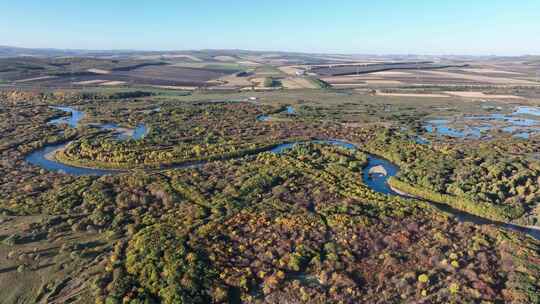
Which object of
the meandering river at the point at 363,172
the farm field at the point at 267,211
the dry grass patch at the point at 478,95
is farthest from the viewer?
the dry grass patch at the point at 478,95

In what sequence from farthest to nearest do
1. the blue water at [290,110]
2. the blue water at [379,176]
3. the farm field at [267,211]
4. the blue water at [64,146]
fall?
the blue water at [290,110] → the blue water at [64,146] → the blue water at [379,176] → the farm field at [267,211]

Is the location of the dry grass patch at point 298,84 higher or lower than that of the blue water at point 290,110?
higher

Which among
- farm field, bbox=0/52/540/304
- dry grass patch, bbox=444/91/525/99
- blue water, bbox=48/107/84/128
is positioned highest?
dry grass patch, bbox=444/91/525/99

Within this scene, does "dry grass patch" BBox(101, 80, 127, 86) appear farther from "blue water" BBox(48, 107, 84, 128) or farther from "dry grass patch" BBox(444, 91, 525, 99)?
"dry grass patch" BBox(444, 91, 525, 99)

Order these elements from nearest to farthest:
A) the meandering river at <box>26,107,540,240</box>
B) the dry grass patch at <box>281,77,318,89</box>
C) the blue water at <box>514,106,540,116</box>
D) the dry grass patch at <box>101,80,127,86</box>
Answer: the meandering river at <box>26,107,540,240</box> → the blue water at <box>514,106,540,116</box> → the dry grass patch at <box>101,80,127,86</box> → the dry grass patch at <box>281,77,318,89</box>

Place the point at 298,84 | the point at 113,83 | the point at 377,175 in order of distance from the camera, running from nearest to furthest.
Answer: the point at 377,175
the point at 113,83
the point at 298,84

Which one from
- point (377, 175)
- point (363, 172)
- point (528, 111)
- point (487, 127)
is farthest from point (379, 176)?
point (528, 111)

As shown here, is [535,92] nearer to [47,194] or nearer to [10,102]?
[47,194]

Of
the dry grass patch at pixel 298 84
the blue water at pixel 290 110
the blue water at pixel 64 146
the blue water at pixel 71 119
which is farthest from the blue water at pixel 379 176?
the dry grass patch at pixel 298 84

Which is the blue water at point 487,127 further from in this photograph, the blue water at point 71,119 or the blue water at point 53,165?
the blue water at point 71,119

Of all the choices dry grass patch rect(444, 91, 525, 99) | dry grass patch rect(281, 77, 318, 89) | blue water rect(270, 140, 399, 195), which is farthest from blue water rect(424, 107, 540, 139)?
dry grass patch rect(281, 77, 318, 89)

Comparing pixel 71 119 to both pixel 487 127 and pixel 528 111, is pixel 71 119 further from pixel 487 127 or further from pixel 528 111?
pixel 528 111
